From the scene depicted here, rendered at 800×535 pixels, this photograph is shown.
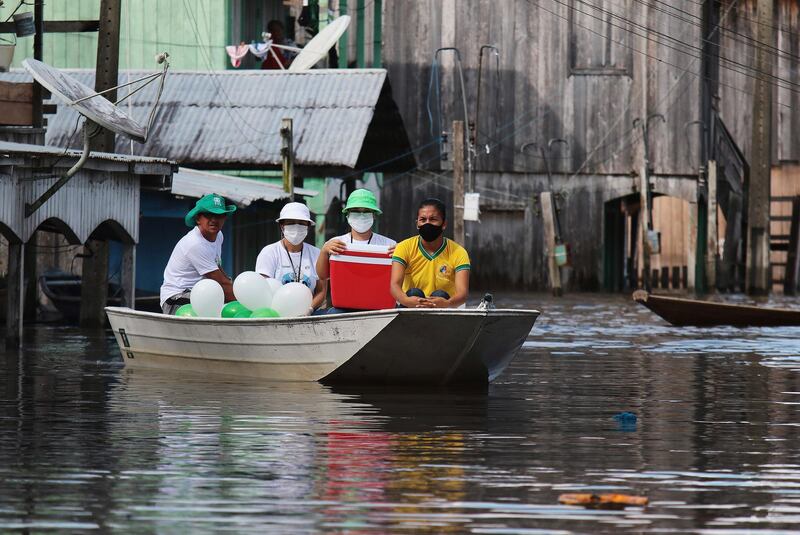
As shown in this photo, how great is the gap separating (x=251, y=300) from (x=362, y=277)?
1411 mm

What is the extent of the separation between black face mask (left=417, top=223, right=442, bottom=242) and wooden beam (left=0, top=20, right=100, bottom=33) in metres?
11.8

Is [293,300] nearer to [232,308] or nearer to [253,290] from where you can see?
[253,290]

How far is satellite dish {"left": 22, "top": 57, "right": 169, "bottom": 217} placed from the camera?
1898 centimetres

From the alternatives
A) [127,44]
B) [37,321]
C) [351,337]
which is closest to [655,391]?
[351,337]

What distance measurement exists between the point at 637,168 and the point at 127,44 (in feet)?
40.1

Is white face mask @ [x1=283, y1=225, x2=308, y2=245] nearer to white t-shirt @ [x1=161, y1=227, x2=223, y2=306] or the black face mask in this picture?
white t-shirt @ [x1=161, y1=227, x2=223, y2=306]

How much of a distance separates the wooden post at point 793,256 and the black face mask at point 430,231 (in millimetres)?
29449

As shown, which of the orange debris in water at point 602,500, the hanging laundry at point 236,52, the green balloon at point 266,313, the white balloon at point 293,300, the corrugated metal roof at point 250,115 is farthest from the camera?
the hanging laundry at point 236,52

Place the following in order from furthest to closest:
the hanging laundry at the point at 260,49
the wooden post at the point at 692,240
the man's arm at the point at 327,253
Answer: the wooden post at the point at 692,240 < the hanging laundry at the point at 260,49 < the man's arm at the point at 327,253

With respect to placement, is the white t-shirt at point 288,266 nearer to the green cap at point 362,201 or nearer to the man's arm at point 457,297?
the green cap at point 362,201

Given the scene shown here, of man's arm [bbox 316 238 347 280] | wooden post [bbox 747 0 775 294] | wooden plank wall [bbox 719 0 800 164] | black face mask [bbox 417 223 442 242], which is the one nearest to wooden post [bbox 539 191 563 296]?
wooden post [bbox 747 0 775 294]

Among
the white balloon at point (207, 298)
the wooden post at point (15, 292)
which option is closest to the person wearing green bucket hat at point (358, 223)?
the white balloon at point (207, 298)

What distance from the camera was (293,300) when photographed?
15875 millimetres

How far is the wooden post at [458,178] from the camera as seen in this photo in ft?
107
